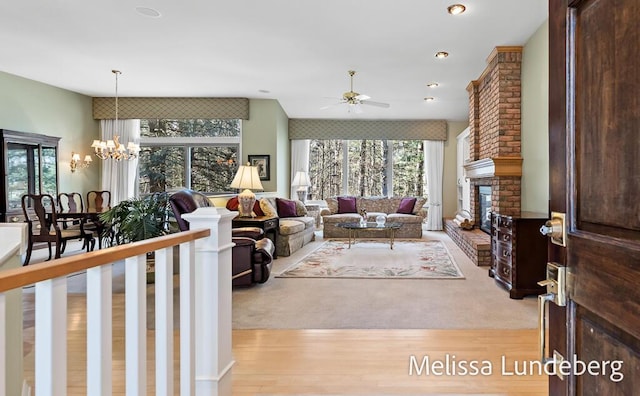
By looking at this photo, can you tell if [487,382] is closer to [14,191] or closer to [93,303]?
[93,303]

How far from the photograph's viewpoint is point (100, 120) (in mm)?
7730

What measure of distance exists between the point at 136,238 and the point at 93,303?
118 inches

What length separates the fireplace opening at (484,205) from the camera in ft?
19.1

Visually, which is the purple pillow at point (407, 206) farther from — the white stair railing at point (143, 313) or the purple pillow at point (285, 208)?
the white stair railing at point (143, 313)

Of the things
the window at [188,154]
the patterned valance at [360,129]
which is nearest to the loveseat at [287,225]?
the window at [188,154]

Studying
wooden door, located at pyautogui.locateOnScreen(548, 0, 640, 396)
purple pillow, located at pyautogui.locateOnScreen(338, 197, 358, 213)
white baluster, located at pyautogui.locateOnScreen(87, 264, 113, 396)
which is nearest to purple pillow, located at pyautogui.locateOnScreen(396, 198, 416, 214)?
purple pillow, located at pyautogui.locateOnScreen(338, 197, 358, 213)

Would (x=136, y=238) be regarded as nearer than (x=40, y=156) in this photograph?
Yes

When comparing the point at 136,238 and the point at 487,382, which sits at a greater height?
the point at 136,238

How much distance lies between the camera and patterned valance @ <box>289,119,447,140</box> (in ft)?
29.6

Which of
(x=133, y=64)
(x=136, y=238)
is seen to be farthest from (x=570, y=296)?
(x=133, y=64)

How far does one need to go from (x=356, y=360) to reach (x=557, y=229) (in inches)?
64.6

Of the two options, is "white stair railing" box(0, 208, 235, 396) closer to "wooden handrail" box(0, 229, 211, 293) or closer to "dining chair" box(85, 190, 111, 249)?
"wooden handrail" box(0, 229, 211, 293)

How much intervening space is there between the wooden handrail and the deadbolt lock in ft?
3.72

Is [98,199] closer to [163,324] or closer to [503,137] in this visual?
[163,324]
